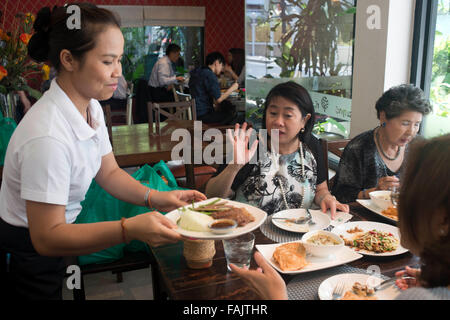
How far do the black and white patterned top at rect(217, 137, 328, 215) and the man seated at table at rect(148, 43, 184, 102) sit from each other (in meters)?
5.20

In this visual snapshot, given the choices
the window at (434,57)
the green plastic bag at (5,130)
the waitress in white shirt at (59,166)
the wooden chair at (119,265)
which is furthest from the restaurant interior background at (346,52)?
the green plastic bag at (5,130)

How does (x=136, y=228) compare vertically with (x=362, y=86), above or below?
below

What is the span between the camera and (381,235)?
138cm

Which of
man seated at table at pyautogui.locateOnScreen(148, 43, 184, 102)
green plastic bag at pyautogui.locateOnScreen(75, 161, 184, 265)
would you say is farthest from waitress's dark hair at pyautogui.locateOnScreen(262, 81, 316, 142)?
man seated at table at pyautogui.locateOnScreen(148, 43, 184, 102)

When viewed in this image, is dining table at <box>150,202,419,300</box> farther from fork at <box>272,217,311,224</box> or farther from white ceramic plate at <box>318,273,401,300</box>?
fork at <box>272,217,311,224</box>

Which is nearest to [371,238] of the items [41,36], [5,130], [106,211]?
[106,211]

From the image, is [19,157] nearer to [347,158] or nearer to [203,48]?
[347,158]

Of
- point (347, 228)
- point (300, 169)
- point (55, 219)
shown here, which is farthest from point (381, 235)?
point (55, 219)

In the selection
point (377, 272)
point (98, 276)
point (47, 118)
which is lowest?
point (98, 276)

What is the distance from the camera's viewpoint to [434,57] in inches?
109

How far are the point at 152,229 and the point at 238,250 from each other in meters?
0.27

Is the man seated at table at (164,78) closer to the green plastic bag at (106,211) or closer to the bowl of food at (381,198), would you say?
the green plastic bag at (106,211)

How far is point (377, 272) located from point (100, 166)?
3.50 ft

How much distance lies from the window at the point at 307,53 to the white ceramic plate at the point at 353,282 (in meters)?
2.42
